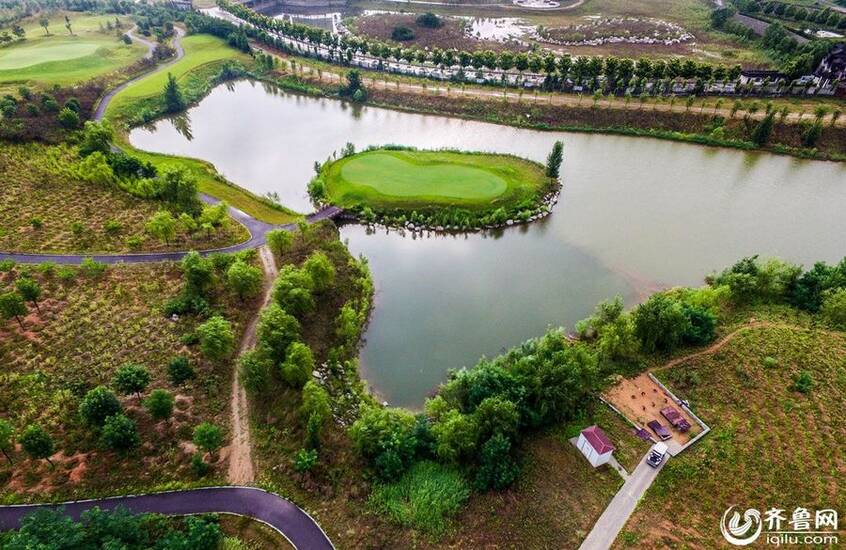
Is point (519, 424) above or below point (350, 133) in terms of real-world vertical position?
below

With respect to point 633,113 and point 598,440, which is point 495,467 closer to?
point 598,440

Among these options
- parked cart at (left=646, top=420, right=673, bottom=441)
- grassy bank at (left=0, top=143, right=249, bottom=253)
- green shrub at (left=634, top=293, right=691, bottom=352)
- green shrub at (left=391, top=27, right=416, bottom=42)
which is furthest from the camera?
green shrub at (left=391, top=27, right=416, bottom=42)

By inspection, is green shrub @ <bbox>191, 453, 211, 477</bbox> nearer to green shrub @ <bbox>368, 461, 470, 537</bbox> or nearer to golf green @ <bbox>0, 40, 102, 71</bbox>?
green shrub @ <bbox>368, 461, 470, 537</bbox>

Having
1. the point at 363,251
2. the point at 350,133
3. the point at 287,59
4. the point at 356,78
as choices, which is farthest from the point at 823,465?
the point at 287,59

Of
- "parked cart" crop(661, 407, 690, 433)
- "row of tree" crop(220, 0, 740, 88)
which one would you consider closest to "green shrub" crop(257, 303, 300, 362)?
"parked cart" crop(661, 407, 690, 433)

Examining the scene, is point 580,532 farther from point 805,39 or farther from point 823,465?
point 805,39
